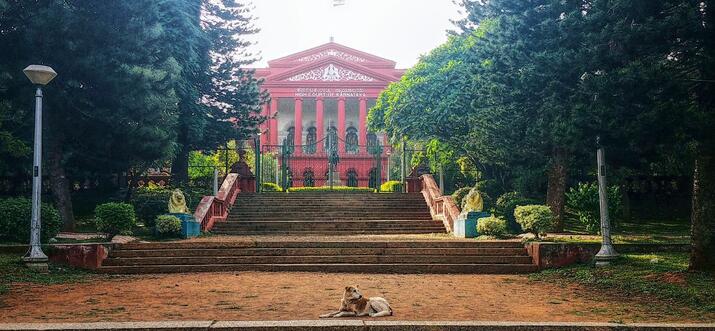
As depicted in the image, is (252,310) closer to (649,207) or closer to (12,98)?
(12,98)

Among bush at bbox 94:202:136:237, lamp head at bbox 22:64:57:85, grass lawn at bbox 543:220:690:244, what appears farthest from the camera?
grass lawn at bbox 543:220:690:244

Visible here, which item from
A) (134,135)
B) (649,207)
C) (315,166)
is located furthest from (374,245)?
(315,166)

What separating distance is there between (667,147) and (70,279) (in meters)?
9.71

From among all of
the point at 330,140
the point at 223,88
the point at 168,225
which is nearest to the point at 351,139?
the point at 330,140

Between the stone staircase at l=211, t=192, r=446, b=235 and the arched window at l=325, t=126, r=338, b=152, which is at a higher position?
the arched window at l=325, t=126, r=338, b=152

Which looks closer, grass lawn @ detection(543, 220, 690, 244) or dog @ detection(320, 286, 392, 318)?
dog @ detection(320, 286, 392, 318)

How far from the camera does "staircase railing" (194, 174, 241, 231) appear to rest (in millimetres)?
18391

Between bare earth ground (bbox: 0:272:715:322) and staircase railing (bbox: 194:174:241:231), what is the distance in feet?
21.0

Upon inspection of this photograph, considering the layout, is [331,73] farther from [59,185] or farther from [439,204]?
[59,185]

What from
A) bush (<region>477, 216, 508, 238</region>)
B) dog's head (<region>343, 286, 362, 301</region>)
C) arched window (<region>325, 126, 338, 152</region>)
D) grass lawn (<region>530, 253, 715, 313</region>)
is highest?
arched window (<region>325, 126, 338, 152</region>)

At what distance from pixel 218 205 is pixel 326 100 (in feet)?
108

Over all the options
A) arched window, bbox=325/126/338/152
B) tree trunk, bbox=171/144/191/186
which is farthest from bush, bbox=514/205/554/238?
arched window, bbox=325/126/338/152

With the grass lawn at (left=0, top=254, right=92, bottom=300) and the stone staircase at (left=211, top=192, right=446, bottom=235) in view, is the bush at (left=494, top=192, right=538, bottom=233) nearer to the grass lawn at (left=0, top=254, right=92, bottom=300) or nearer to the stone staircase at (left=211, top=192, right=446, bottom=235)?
the stone staircase at (left=211, top=192, right=446, bottom=235)

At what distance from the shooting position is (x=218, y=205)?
20.2 meters
